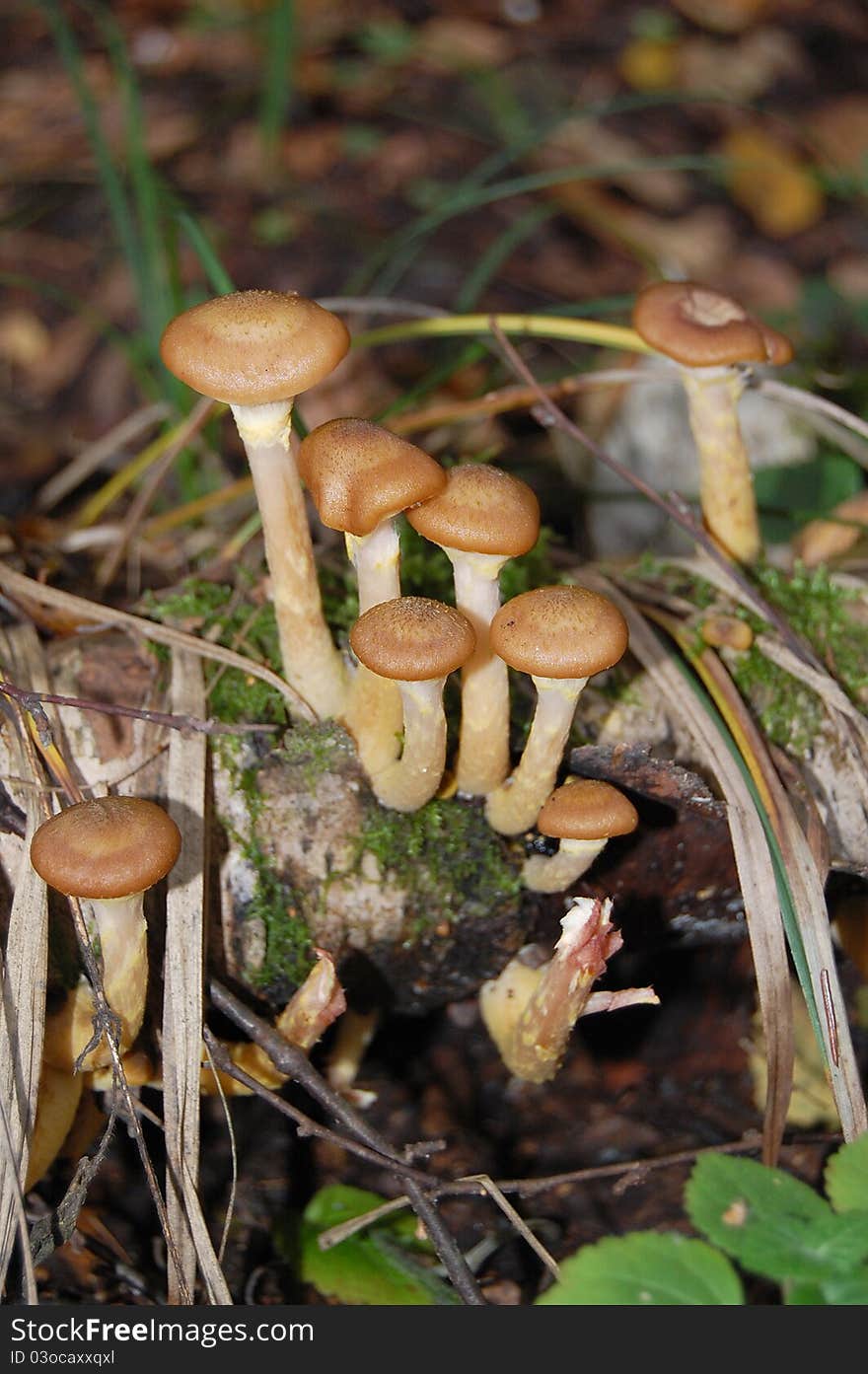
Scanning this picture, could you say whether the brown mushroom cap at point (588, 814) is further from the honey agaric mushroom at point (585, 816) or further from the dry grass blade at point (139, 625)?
the dry grass blade at point (139, 625)

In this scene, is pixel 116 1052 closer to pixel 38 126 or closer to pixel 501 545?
pixel 501 545

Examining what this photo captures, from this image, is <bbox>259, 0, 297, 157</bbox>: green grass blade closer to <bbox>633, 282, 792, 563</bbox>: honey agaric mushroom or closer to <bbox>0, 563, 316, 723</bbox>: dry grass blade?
<bbox>633, 282, 792, 563</bbox>: honey agaric mushroom

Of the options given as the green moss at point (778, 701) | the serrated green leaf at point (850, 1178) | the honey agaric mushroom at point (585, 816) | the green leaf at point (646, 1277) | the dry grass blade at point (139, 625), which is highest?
the dry grass blade at point (139, 625)

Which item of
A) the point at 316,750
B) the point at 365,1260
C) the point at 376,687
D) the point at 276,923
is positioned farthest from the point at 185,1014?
the point at 365,1260

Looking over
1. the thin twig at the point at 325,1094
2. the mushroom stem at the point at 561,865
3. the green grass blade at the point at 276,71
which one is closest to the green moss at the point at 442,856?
the mushroom stem at the point at 561,865

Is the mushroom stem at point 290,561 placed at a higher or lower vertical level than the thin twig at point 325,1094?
higher

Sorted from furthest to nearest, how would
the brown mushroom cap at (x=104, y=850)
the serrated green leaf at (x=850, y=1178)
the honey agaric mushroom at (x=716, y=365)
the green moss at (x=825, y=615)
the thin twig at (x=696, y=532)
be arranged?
the green moss at (x=825, y=615), the thin twig at (x=696, y=532), the honey agaric mushroom at (x=716, y=365), the brown mushroom cap at (x=104, y=850), the serrated green leaf at (x=850, y=1178)
